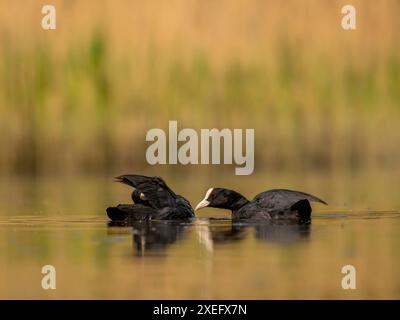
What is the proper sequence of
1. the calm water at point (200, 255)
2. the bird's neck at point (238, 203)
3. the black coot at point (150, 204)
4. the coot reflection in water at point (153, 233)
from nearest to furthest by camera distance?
the calm water at point (200, 255) < the coot reflection in water at point (153, 233) < the black coot at point (150, 204) < the bird's neck at point (238, 203)

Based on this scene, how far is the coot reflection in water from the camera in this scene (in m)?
19.3

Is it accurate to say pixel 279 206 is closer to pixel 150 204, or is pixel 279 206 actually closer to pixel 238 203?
pixel 238 203

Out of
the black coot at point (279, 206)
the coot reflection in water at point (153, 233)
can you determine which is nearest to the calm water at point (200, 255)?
the coot reflection in water at point (153, 233)

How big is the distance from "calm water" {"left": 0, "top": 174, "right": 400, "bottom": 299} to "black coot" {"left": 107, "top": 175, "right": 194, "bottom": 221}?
31 cm

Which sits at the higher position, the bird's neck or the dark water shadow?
the bird's neck

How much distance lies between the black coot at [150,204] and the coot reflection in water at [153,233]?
14 cm

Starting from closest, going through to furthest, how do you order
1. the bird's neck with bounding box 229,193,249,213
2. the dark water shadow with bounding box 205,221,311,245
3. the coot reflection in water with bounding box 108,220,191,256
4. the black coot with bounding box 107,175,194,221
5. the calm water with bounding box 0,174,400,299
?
the calm water with bounding box 0,174,400,299, the coot reflection in water with bounding box 108,220,191,256, the dark water shadow with bounding box 205,221,311,245, the black coot with bounding box 107,175,194,221, the bird's neck with bounding box 229,193,249,213

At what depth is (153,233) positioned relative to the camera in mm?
21297

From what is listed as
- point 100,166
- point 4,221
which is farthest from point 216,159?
point 4,221

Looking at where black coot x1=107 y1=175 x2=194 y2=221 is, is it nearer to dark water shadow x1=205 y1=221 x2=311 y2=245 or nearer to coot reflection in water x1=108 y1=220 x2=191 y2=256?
coot reflection in water x1=108 y1=220 x2=191 y2=256

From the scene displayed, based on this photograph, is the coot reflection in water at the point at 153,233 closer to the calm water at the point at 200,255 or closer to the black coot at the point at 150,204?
the calm water at the point at 200,255

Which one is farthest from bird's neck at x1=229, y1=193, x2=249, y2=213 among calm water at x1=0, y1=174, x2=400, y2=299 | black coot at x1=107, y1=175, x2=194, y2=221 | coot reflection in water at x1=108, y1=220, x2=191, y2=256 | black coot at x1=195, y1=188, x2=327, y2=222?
coot reflection in water at x1=108, y1=220, x2=191, y2=256

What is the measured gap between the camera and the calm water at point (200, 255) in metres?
15.9

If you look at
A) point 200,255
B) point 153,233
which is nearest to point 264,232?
point 153,233
